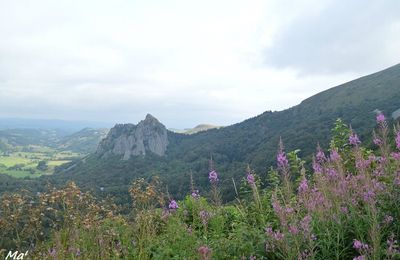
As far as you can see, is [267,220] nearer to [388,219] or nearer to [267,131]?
[388,219]

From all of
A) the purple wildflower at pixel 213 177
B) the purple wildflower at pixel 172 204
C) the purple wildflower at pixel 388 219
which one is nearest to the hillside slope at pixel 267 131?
the purple wildflower at pixel 172 204

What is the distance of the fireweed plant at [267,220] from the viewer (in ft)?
13.7

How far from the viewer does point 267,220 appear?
627cm

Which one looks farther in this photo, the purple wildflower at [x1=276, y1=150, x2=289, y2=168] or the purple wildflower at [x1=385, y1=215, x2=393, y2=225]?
the purple wildflower at [x1=276, y1=150, x2=289, y2=168]

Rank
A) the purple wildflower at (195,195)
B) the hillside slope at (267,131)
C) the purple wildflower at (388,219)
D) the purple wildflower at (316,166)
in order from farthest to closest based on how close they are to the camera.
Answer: the hillside slope at (267,131) < the purple wildflower at (195,195) < the purple wildflower at (316,166) < the purple wildflower at (388,219)

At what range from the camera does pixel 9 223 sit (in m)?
5.14

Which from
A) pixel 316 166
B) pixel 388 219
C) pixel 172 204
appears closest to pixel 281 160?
pixel 316 166

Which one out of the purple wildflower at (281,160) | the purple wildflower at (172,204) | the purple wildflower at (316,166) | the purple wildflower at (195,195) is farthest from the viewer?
the purple wildflower at (172,204)

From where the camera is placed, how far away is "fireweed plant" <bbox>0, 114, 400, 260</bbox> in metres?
4.18

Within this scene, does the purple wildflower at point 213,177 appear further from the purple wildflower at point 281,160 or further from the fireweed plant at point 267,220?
the purple wildflower at point 281,160

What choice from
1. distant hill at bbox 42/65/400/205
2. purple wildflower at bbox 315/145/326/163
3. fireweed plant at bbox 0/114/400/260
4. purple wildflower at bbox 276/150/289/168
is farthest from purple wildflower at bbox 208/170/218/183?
distant hill at bbox 42/65/400/205

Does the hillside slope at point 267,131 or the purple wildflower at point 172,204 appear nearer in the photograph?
the purple wildflower at point 172,204

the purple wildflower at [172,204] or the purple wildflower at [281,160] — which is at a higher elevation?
the purple wildflower at [281,160]

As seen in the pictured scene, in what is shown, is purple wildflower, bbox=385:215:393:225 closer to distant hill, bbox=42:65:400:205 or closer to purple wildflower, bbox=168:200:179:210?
purple wildflower, bbox=168:200:179:210
